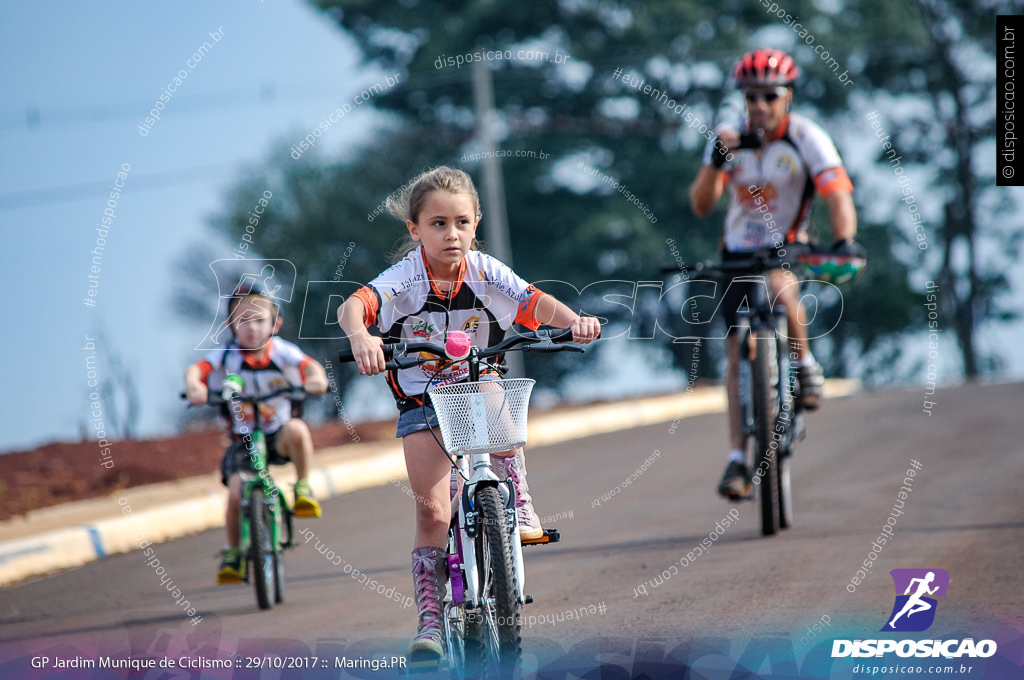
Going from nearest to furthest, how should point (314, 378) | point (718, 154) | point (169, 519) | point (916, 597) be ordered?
point (916, 597) < point (314, 378) < point (718, 154) < point (169, 519)

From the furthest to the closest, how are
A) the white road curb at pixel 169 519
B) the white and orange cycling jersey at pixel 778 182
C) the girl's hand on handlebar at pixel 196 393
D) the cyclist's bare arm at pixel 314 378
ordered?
1. the white road curb at pixel 169 519
2. the white and orange cycling jersey at pixel 778 182
3. the cyclist's bare arm at pixel 314 378
4. the girl's hand on handlebar at pixel 196 393

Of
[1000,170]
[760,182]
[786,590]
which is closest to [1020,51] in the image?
[1000,170]

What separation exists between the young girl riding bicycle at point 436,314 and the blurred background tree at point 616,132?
1967 cm

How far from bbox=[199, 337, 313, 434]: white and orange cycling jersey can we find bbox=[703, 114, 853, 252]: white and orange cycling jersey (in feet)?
9.26

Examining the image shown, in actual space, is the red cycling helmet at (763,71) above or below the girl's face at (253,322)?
above

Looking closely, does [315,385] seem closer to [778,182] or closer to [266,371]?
[266,371]

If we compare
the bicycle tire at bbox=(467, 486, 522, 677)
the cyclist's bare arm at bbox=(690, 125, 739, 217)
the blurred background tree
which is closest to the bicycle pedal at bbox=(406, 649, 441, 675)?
the bicycle tire at bbox=(467, 486, 522, 677)

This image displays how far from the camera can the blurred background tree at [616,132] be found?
2792 centimetres

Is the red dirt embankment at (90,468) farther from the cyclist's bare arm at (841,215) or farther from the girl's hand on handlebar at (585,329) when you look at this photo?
the girl's hand on handlebar at (585,329)

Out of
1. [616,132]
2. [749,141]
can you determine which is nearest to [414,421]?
[749,141]

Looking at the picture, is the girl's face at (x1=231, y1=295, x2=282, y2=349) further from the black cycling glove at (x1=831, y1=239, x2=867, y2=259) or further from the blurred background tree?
the blurred background tree

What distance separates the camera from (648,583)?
5.80 meters

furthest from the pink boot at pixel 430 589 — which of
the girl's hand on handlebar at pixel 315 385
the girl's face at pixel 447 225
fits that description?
the girl's hand on handlebar at pixel 315 385

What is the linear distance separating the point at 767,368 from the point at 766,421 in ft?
1.01
